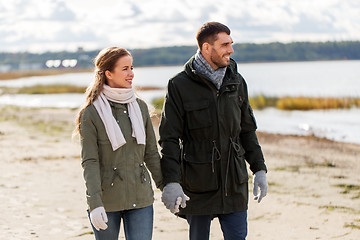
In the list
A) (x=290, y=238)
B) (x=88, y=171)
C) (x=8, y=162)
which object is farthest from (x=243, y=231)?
(x=8, y=162)

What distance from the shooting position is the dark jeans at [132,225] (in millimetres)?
3346

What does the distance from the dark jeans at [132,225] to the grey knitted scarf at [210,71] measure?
36.8 inches

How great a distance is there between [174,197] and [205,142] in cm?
43

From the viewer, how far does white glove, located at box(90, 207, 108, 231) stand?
10.3ft

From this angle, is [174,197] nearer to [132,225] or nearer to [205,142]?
[132,225]

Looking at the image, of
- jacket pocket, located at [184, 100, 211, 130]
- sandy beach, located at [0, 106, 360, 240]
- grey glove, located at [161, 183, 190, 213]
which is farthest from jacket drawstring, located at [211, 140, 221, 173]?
sandy beach, located at [0, 106, 360, 240]

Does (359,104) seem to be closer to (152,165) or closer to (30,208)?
(30,208)

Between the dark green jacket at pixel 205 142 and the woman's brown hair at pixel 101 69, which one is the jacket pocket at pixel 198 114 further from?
the woman's brown hair at pixel 101 69

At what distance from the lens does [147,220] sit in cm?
340

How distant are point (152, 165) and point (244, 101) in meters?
0.80

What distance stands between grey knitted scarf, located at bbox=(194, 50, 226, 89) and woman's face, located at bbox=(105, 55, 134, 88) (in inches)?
21.0

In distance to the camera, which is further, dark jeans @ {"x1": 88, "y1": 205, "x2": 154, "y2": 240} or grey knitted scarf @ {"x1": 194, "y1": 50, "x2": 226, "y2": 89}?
grey knitted scarf @ {"x1": 194, "y1": 50, "x2": 226, "y2": 89}

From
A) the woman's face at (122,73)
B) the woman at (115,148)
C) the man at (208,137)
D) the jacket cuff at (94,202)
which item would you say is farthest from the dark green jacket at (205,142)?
the jacket cuff at (94,202)

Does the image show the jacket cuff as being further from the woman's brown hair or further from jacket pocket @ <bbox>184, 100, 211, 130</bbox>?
jacket pocket @ <bbox>184, 100, 211, 130</bbox>
